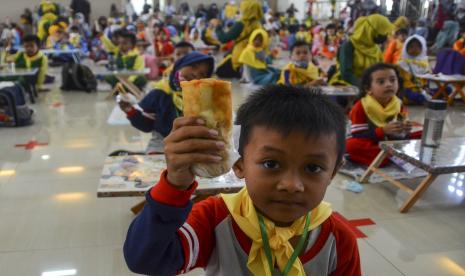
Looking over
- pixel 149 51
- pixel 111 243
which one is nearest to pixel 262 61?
pixel 149 51

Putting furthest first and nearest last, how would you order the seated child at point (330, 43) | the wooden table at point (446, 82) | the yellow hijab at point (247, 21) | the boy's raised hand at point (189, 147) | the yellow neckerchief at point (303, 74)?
the seated child at point (330, 43), the yellow hijab at point (247, 21), the wooden table at point (446, 82), the yellow neckerchief at point (303, 74), the boy's raised hand at point (189, 147)

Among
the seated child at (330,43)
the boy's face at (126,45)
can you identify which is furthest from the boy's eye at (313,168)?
the seated child at (330,43)

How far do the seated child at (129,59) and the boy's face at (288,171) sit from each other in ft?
21.2

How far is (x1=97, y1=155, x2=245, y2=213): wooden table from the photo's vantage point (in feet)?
7.96

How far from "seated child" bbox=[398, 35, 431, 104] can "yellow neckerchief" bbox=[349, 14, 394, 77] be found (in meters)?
0.99

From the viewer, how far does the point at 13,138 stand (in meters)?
4.92

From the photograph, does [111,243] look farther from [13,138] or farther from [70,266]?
[13,138]

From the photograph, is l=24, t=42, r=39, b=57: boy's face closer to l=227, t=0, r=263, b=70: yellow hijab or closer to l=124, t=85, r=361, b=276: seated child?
l=227, t=0, r=263, b=70: yellow hijab

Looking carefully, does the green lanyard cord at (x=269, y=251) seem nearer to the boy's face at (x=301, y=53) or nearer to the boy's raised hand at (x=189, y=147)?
the boy's raised hand at (x=189, y=147)

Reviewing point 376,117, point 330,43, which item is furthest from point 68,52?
point 376,117

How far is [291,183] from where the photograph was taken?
955 millimetres

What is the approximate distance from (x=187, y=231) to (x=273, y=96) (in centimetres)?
38

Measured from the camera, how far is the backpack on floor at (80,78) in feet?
25.1

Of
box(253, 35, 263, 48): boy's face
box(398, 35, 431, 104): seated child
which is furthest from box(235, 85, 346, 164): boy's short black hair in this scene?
box(253, 35, 263, 48): boy's face
